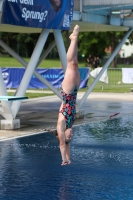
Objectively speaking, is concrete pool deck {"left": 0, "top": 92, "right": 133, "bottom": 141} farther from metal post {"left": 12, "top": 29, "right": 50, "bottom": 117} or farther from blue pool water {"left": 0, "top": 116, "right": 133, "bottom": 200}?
blue pool water {"left": 0, "top": 116, "right": 133, "bottom": 200}

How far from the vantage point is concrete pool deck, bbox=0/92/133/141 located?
16034mm

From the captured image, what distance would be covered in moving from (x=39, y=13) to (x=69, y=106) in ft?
25.5

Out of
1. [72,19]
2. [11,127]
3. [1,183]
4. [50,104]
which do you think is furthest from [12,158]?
[50,104]

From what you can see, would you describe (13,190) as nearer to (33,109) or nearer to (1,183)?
(1,183)

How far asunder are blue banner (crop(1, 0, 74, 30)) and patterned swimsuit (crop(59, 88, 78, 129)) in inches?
256

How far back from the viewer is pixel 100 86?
116ft

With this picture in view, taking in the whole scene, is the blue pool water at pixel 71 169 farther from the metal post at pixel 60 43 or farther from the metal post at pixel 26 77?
the metal post at pixel 60 43

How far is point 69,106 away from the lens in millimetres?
8227

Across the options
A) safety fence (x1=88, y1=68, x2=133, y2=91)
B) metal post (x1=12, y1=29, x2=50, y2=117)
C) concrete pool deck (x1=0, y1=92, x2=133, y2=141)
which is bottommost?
concrete pool deck (x1=0, y1=92, x2=133, y2=141)

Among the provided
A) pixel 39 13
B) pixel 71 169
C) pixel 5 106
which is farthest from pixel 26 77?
pixel 71 169

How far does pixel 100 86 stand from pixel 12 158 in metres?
24.2

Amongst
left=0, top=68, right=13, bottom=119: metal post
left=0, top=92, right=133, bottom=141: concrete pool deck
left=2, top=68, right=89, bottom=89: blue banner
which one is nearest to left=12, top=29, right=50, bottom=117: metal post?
left=0, top=68, right=13, bottom=119: metal post

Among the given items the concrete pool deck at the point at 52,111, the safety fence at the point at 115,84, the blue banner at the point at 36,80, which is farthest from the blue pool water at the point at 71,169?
the safety fence at the point at 115,84

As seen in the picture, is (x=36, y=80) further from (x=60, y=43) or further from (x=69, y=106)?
(x=69, y=106)
